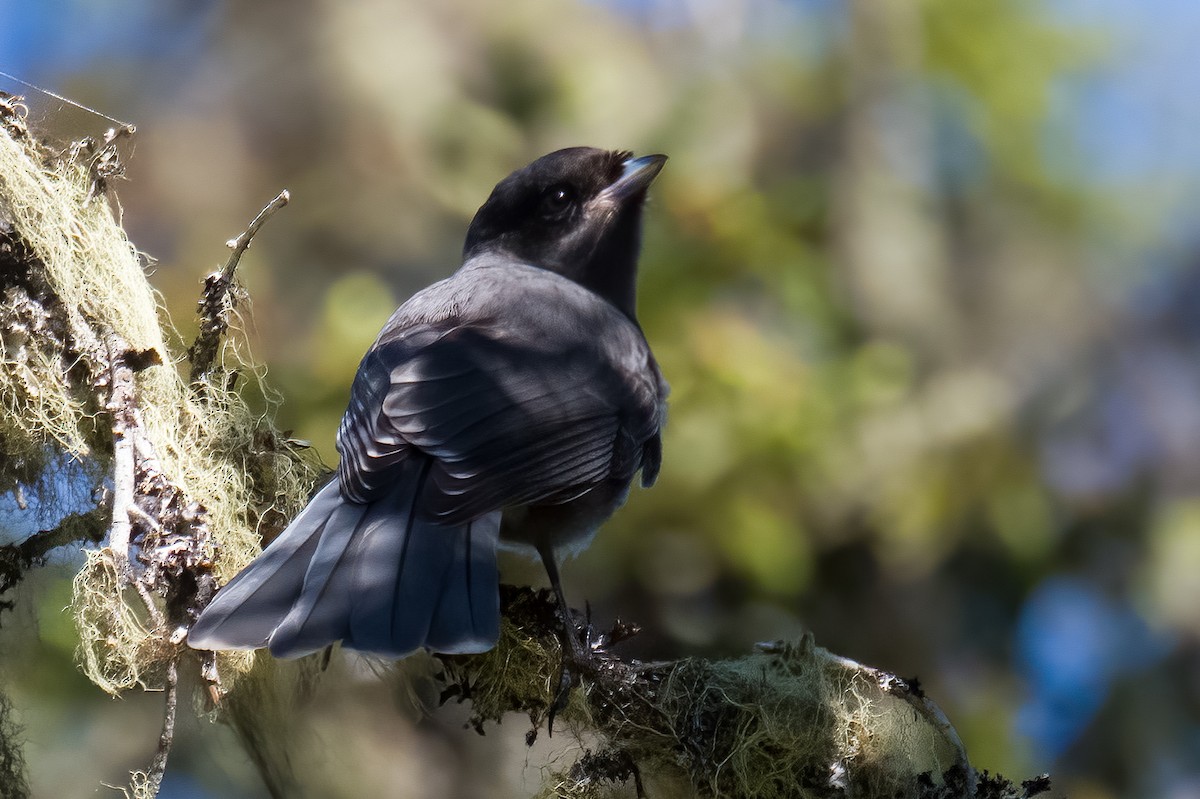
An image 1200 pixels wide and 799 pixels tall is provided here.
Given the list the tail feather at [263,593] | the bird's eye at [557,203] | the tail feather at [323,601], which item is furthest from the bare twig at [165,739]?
the bird's eye at [557,203]

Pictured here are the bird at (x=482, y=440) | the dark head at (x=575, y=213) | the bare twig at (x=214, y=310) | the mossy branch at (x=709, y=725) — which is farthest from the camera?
the dark head at (x=575, y=213)

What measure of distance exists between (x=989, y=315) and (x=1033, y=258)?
16.6 inches

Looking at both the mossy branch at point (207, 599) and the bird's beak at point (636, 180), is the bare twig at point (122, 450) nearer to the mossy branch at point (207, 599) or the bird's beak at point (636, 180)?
the mossy branch at point (207, 599)

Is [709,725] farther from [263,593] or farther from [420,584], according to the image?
[263,593]

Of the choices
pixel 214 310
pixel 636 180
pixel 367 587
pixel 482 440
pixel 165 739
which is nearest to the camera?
pixel 165 739

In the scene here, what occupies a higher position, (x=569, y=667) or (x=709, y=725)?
(x=569, y=667)

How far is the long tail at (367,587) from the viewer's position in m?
2.45

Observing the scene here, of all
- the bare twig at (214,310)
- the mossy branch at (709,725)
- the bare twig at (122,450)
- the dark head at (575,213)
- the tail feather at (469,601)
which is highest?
the dark head at (575,213)

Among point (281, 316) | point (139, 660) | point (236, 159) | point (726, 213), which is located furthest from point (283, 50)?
point (139, 660)

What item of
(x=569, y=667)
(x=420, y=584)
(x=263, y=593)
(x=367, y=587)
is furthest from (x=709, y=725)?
(x=263, y=593)

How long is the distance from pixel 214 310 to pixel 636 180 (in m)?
1.67

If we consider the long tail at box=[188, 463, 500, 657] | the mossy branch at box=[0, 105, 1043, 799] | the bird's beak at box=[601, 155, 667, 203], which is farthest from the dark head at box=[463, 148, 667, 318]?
the long tail at box=[188, 463, 500, 657]

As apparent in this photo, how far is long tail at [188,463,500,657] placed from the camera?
245 cm

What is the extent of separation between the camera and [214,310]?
309cm
